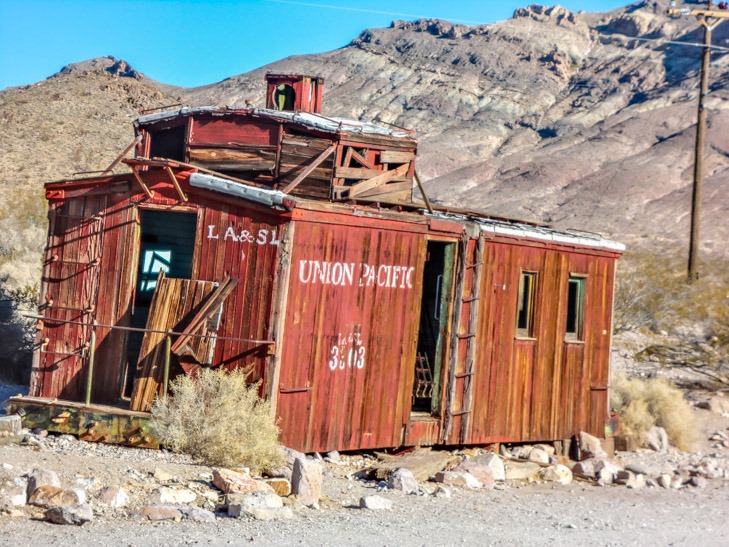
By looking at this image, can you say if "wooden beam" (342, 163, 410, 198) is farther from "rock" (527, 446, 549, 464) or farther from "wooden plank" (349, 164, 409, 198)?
"rock" (527, 446, 549, 464)

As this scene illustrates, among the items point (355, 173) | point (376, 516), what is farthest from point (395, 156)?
point (376, 516)

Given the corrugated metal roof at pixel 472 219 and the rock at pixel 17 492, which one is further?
the corrugated metal roof at pixel 472 219

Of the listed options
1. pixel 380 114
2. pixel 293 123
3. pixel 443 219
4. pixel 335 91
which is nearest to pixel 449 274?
pixel 443 219

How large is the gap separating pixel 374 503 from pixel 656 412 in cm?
914

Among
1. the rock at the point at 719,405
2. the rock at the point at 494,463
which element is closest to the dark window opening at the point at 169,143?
the rock at the point at 494,463

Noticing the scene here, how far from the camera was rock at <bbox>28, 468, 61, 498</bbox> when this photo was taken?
8.59 m

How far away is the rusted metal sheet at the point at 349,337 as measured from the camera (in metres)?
11.9

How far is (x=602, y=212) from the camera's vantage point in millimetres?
62594

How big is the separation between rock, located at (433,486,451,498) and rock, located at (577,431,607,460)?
4922mm

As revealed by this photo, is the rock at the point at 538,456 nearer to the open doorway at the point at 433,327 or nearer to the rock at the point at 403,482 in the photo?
the open doorway at the point at 433,327

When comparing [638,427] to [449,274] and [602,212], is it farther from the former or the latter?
[602,212]

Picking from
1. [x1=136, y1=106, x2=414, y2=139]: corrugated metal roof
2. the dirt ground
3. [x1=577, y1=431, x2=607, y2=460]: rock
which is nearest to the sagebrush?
the dirt ground

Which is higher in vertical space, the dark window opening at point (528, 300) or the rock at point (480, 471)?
the dark window opening at point (528, 300)

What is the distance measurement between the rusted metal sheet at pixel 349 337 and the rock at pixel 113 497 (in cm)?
316
